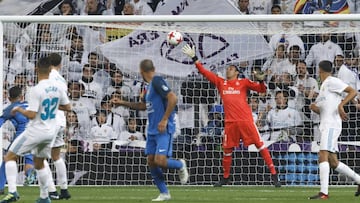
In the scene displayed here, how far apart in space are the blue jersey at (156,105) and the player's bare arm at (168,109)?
174 millimetres

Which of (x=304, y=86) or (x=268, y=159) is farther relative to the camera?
(x=304, y=86)

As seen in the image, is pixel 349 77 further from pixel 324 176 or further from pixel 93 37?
pixel 93 37

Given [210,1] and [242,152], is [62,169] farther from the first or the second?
[210,1]

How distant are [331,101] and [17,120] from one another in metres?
5.03

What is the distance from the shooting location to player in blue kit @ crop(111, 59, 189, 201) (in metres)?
14.3

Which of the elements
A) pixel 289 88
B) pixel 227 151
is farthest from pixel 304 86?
pixel 227 151

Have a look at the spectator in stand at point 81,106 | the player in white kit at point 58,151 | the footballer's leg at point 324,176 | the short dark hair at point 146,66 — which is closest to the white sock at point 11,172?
the player in white kit at point 58,151

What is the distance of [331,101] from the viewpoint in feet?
50.9

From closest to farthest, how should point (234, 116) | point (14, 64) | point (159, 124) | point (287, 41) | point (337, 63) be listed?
point (159, 124), point (234, 116), point (14, 64), point (337, 63), point (287, 41)

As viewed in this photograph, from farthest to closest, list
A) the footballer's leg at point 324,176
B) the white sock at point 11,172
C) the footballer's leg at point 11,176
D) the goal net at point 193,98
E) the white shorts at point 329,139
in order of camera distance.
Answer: the goal net at point 193,98
the white shorts at point 329,139
the footballer's leg at point 324,176
the white sock at point 11,172
the footballer's leg at point 11,176

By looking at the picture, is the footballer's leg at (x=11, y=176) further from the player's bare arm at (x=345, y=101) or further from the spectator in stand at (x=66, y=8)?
the spectator in stand at (x=66, y=8)

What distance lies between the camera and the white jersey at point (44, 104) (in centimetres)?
1278

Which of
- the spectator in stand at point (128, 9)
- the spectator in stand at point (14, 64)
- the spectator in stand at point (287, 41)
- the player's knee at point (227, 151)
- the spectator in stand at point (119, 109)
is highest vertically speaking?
the spectator in stand at point (128, 9)

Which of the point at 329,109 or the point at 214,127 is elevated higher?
the point at 329,109
